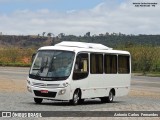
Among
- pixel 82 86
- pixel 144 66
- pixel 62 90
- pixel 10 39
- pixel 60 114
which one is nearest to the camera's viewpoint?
pixel 60 114

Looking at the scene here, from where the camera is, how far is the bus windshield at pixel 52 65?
2366cm

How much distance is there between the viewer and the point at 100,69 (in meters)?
26.9

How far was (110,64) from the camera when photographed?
27969 mm

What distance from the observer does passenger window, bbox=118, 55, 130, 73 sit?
95.6ft

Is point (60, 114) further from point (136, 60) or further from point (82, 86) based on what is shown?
point (136, 60)

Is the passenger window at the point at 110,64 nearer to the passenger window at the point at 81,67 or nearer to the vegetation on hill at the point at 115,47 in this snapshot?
the passenger window at the point at 81,67

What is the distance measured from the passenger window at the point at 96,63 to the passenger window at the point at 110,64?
21.0 inches

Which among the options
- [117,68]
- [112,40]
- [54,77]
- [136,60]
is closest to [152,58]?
[136,60]

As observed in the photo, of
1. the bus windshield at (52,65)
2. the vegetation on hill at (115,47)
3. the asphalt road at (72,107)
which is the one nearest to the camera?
the asphalt road at (72,107)

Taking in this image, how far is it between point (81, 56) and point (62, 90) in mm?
2339

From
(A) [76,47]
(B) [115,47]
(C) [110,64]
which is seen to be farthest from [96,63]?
(B) [115,47]

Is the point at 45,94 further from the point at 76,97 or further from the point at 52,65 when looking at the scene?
the point at 76,97

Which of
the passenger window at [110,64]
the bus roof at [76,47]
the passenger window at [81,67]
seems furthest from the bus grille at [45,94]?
the passenger window at [110,64]

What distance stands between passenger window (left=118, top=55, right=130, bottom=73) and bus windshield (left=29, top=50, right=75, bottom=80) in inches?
215
